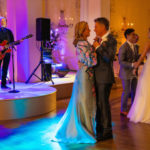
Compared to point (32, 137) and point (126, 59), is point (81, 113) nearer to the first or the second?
point (32, 137)

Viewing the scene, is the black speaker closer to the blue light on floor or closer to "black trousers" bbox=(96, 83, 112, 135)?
the blue light on floor

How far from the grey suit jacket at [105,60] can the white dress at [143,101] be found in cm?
122

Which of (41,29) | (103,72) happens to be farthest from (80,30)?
(41,29)

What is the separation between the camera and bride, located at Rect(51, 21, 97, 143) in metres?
3.39

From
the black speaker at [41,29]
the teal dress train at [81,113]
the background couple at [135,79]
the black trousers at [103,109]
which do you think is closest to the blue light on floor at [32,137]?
the teal dress train at [81,113]

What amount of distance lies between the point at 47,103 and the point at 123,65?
1.63 meters

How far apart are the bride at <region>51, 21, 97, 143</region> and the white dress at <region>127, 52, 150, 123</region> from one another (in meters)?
1.23

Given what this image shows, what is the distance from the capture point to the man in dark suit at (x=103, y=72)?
3.33 metres

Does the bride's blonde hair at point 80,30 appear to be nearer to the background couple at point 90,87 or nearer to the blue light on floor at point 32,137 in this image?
the background couple at point 90,87

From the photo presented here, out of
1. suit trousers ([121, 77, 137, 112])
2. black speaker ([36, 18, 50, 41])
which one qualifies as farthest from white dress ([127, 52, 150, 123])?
black speaker ([36, 18, 50, 41])

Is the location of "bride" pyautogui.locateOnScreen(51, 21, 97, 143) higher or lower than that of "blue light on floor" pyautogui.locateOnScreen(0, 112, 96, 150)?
higher

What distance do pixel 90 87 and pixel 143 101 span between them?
1.37 meters

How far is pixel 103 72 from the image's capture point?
3.41 m

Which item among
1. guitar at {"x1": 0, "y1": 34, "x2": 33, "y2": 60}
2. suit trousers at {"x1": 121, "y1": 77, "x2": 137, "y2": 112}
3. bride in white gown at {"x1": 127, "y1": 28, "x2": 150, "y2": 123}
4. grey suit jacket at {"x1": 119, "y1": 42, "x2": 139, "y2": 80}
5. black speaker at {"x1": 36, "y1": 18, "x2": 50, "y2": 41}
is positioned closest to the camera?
bride in white gown at {"x1": 127, "y1": 28, "x2": 150, "y2": 123}
